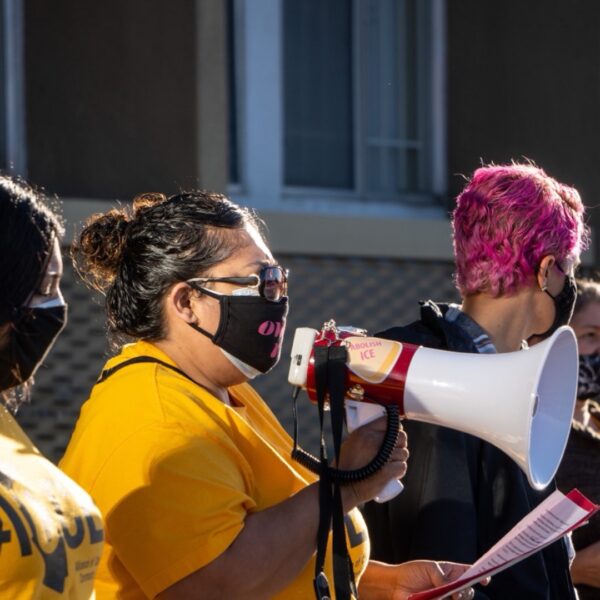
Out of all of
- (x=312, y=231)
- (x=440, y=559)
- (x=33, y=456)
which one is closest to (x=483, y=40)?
(x=312, y=231)

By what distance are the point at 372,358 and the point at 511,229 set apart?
838 mm

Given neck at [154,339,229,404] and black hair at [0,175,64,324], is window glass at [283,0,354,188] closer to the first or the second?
neck at [154,339,229,404]

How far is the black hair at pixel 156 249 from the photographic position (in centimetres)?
300

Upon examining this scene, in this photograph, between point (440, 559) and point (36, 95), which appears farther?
point (36, 95)

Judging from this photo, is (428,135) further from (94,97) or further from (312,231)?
(94,97)

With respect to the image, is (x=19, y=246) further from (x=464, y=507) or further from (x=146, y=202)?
(x=464, y=507)

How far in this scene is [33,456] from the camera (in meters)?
2.42

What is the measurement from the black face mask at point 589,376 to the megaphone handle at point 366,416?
1.74 m

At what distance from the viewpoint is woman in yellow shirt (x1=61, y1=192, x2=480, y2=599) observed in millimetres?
2607

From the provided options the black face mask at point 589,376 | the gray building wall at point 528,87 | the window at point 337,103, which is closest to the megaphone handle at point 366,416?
the black face mask at point 589,376

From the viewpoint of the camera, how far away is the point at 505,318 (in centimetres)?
350

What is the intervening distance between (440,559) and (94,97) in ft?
15.6

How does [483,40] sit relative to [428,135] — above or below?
above

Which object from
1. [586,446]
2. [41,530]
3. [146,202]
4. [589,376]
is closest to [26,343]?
[41,530]
